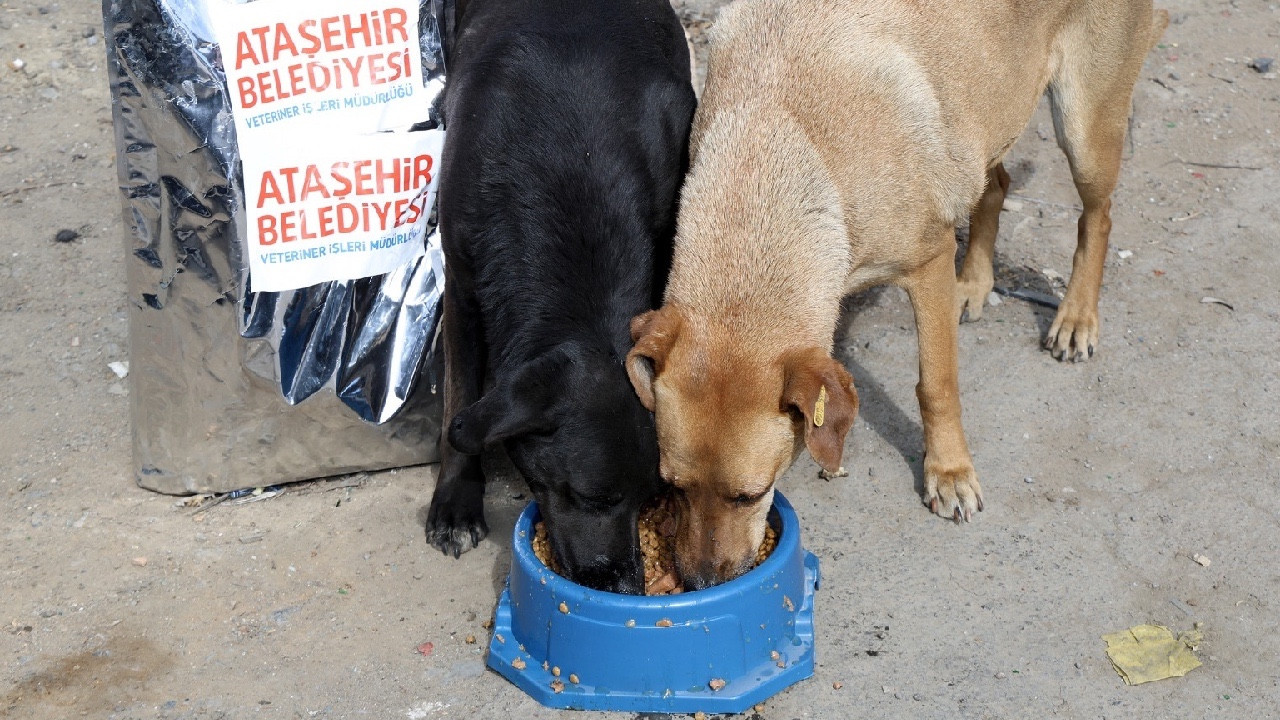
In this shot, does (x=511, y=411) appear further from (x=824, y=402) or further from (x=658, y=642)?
(x=824, y=402)

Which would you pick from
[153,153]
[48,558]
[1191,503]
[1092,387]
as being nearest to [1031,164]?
[1092,387]

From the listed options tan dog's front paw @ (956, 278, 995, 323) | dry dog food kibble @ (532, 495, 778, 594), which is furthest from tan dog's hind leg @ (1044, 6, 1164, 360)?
dry dog food kibble @ (532, 495, 778, 594)

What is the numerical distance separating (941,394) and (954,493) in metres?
0.37

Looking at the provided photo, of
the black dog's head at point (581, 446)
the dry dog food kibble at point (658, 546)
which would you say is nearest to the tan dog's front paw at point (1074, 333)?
the dry dog food kibble at point (658, 546)

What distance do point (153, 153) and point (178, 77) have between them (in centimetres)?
27

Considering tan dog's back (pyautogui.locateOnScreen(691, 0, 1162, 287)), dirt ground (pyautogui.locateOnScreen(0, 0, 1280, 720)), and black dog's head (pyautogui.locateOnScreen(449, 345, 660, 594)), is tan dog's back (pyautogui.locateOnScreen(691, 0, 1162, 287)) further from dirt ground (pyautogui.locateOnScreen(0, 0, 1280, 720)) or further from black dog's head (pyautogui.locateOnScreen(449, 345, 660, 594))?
dirt ground (pyautogui.locateOnScreen(0, 0, 1280, 720))

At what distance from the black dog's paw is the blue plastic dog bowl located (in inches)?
25.4

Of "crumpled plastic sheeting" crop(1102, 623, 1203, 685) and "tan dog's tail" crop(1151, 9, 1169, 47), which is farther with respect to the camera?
"tan dog's tail" crop(1151, 9, 1169, 47)

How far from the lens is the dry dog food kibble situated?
146 inches

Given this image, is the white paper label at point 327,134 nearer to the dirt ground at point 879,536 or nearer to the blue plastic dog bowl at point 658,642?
the dirt ground at point 879,536

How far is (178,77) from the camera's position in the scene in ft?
12.2

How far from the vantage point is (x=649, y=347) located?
329 centimetres

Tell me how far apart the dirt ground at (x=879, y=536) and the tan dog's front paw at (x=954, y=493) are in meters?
0.07

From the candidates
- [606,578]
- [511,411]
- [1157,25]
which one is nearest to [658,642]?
[606,578]
